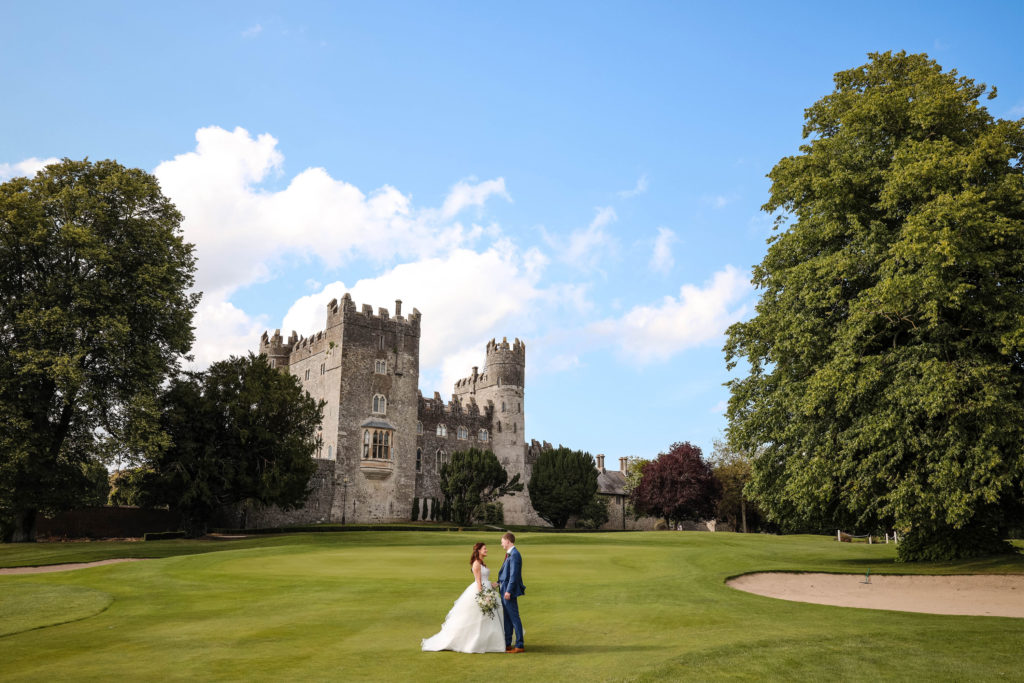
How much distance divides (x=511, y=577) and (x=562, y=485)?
2323 inches

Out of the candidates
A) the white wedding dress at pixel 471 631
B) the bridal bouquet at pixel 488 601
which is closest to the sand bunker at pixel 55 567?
the white wedding dress at pixel 471 631

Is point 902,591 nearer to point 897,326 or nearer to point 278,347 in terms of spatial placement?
point 897,326

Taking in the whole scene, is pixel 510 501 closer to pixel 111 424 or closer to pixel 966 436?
pixel 111 424

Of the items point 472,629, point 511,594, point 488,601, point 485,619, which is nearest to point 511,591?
point 511,594

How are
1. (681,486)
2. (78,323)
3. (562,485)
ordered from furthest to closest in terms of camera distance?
(562,485), (681,486), (78,323)

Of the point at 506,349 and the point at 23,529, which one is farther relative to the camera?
the point at 506,349

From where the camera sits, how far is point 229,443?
137ft

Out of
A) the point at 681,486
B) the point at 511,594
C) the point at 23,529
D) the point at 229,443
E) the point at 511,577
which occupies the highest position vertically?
the point at 229,443

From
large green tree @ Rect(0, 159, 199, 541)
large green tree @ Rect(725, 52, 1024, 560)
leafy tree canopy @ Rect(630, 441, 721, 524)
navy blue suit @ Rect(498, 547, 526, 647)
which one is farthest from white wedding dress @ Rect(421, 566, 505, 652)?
leafy tree canopy @ Rect(630, 441, 721, 524)

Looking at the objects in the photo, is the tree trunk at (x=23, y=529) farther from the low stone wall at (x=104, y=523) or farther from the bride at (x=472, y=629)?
the bride at (x=472, y=629)

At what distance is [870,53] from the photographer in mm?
27844

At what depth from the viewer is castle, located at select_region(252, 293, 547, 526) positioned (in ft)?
197

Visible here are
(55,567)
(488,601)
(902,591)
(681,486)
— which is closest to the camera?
(488,601)

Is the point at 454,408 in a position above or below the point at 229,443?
above
